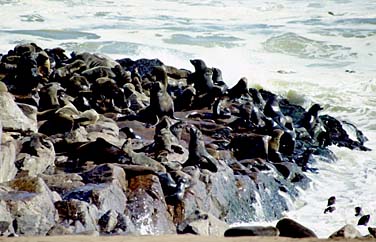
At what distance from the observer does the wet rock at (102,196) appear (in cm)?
889

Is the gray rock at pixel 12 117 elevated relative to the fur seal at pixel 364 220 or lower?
elevated

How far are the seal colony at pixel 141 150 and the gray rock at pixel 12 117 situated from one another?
2 cm

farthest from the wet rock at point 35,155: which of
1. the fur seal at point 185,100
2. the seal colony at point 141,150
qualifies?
the fur seal at point 185,100

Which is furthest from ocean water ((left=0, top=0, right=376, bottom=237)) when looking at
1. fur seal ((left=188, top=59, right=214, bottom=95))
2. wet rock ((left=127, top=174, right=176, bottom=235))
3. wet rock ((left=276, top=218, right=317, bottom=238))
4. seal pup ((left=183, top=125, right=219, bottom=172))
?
wet rock ((left=276, top=218, right=317, bottom=238))

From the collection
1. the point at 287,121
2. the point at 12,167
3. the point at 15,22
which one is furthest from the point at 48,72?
the point at 15,22

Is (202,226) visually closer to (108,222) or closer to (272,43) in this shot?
(108,222)

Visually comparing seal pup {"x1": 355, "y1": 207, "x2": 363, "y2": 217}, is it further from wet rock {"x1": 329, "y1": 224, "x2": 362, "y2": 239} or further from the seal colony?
wet rock {"x1": 329, "y1": 224, "x2": 362, "y2": 239}

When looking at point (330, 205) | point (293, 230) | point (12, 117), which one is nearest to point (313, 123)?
point (330, 205)

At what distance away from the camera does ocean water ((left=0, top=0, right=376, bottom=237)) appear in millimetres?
14999

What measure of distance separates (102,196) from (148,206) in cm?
93

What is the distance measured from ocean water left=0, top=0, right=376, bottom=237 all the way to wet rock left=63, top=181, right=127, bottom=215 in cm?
351

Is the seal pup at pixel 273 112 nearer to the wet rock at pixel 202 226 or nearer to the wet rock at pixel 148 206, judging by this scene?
the wet rock at pixel 148 206

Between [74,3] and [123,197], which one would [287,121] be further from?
[74,3]

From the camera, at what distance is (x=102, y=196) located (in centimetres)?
901
